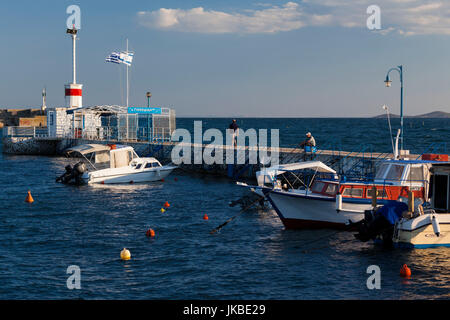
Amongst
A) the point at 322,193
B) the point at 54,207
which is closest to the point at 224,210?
the point at 322,193

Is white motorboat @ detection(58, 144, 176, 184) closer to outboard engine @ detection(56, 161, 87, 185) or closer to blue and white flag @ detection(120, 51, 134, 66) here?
outboard engine @ detection(56, 161, 87, 185)

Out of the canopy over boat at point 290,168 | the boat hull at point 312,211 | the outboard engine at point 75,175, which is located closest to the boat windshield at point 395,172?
the boat hull at point 312,211

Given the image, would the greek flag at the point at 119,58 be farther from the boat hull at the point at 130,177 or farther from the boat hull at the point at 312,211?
the boat hull at the point at 312,211

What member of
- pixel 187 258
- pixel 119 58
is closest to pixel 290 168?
pixel 187 258

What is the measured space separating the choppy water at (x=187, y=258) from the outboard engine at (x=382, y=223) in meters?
0.57

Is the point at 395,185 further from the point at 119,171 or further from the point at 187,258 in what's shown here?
the point at 119,171

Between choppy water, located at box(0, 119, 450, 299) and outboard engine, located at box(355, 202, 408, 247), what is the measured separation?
57 cm

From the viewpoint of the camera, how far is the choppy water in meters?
17.0

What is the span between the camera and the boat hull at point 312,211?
24.0 m

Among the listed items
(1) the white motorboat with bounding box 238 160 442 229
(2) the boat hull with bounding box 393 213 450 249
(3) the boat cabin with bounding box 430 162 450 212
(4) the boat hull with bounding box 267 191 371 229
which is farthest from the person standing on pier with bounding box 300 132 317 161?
(2) the boat hull with bounding box 393 213 450 249

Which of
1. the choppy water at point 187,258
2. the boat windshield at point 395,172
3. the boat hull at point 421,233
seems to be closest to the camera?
the choppy water at point 187,258

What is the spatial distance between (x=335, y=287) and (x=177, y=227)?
10.5m
